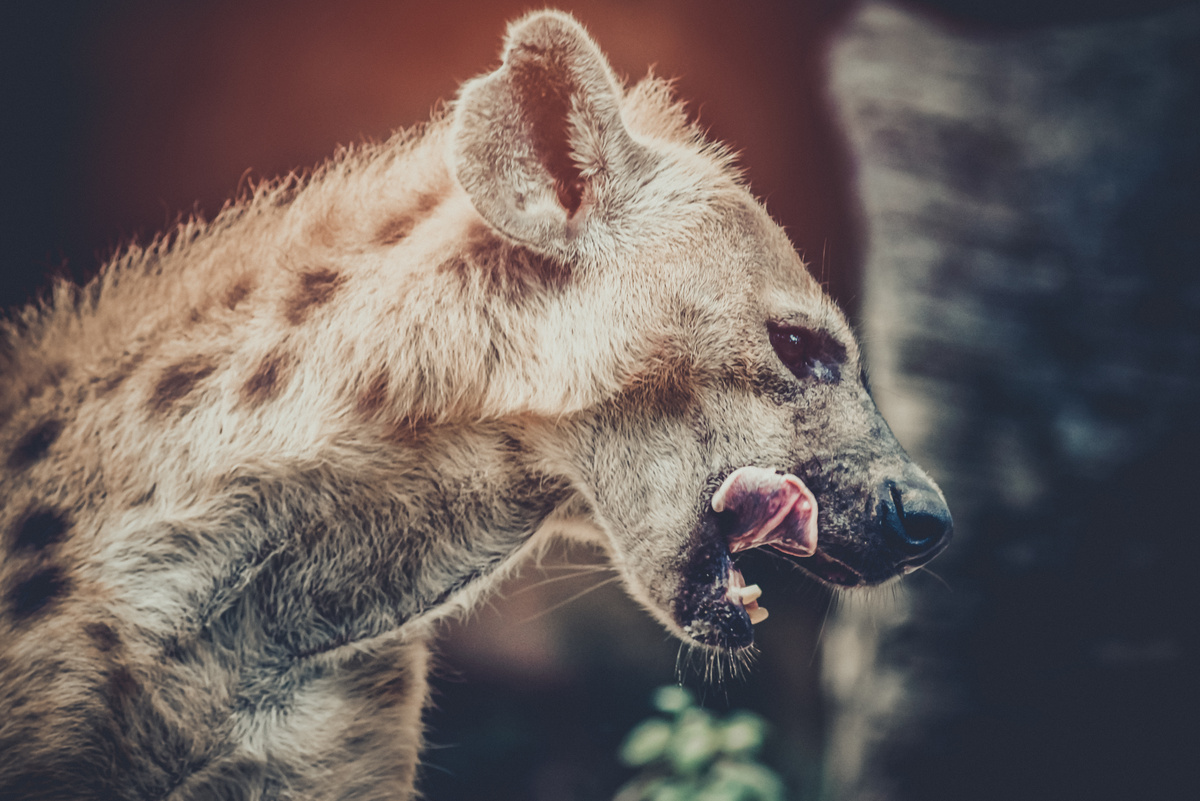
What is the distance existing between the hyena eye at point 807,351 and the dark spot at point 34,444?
37.7 inches

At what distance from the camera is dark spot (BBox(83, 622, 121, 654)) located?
82 cm

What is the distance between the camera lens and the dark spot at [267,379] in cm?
91

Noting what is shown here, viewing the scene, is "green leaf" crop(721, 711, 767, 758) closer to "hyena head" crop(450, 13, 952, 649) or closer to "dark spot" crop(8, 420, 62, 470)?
"hyena head" crop(450, 13, 952, 649)

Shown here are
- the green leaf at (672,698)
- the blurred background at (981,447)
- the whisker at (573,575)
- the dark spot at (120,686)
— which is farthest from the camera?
the blurred background at (981,447)

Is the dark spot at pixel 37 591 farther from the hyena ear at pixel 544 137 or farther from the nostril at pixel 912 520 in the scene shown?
the nostril at pixel 912 520

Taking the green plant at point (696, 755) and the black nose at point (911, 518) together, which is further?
the green plant at point (696, 755)

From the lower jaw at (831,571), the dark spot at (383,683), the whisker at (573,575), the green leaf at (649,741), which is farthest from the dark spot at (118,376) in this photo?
the green leaf at (649,741)

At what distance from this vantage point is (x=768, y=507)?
0.90 meters

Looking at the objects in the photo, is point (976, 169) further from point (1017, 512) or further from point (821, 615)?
point (821, 615)

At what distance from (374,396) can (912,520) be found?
0.68m

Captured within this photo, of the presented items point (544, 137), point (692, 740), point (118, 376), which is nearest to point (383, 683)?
point (118, 376)

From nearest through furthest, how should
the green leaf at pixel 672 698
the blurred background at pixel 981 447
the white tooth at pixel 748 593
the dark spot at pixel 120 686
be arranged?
the dark spot at pixel 120 686
the white tooth at pixel 748 593
the green leaf at pixel 672 698
the blurred background at pixel 981 447

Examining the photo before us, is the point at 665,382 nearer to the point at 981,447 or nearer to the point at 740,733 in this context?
the point at 740,733

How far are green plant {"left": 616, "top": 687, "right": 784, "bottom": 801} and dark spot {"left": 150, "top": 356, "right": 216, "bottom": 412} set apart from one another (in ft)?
3.16
